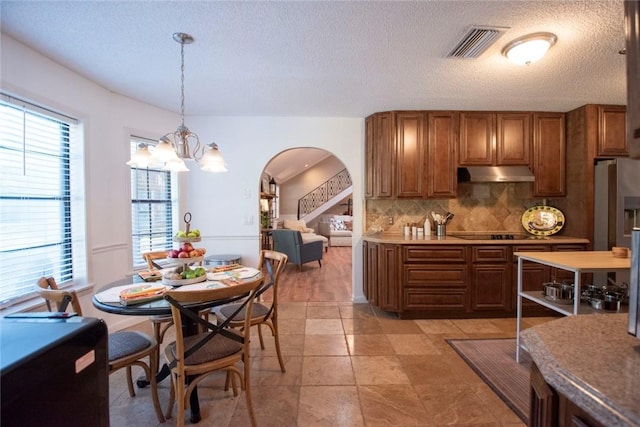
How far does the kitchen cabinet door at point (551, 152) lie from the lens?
3.54 meters

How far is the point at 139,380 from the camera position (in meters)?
2.12

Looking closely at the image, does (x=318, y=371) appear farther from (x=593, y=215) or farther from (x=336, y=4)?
(x=593, y=215)

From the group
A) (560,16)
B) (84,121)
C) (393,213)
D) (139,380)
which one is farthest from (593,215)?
(84,121)

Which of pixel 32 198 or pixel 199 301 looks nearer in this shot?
pixel 199 301

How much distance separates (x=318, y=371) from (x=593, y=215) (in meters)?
3.62

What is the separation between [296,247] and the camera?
5.89 metres

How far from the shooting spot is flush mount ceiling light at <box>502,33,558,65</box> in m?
1.98

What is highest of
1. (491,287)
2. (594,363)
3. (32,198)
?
(32,198)

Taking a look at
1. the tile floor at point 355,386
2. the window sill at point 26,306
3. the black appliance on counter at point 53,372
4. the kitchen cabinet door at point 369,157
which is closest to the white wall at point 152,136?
the kitchen cabinet door at point 369,157

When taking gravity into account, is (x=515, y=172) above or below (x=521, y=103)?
below

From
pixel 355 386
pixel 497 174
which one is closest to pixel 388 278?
pixel 355 386

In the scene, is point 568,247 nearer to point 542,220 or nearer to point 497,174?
point 542,220

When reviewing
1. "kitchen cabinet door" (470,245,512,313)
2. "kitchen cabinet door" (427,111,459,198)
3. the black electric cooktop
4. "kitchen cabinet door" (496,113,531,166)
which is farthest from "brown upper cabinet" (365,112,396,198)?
"kitchen cabinet door" (496,113,531,166)

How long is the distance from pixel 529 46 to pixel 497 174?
1.76m
